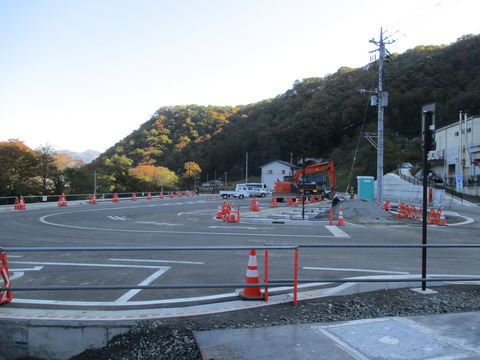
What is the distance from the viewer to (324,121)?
97125mm

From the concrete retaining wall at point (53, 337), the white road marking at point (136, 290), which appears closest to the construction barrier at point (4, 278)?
the concrete retaining wall at point (53, 337)

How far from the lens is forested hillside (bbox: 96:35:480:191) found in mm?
74938

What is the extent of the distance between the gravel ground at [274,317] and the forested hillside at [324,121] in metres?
42.9

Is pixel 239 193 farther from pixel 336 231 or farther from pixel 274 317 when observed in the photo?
pixel 274 317

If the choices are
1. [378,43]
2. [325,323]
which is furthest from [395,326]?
[378,43]

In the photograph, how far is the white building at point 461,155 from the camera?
43.8 m

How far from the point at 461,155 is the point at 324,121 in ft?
169

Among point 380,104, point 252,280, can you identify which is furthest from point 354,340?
point 380,104

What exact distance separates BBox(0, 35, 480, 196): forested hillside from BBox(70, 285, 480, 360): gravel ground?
41.7m

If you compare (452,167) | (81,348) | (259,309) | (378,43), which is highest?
(378,43)

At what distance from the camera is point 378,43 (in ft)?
85.9

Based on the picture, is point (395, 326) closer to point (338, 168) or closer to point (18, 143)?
point (18, 143)

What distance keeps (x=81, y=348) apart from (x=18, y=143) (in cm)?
4849

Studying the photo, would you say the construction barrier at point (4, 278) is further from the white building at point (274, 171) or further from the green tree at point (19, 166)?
the white building at point (274, 171)
